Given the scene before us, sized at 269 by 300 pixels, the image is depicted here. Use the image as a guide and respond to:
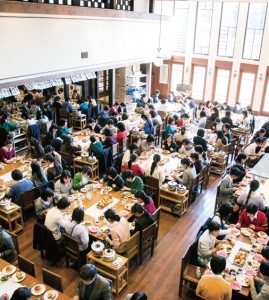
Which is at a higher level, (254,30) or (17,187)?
(254,30)

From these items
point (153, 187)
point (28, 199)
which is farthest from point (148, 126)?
point (28, 199)

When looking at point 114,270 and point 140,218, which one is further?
point 140,218

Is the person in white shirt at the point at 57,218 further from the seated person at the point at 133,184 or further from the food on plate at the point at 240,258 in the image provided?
the food on plate at the point at 240,258

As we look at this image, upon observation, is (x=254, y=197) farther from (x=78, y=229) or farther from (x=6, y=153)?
(x=6, y=153)

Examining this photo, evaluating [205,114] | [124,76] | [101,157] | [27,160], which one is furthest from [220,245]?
[124,76]

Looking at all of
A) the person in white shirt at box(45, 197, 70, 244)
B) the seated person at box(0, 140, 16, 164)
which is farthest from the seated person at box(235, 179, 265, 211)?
the seated person at box(0, 140, 16, 164)

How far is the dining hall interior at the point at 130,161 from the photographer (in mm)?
6434

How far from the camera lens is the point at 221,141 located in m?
11.9

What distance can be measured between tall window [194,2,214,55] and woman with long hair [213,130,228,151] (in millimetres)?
9760

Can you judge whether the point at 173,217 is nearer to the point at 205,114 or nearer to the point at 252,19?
the point at 205,114

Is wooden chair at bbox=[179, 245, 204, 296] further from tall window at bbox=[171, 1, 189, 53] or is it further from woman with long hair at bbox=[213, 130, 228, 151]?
tall window at bbox=[171, 1, 189, 53]

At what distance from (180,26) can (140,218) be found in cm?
1668

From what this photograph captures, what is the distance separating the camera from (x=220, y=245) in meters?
→ 6.63

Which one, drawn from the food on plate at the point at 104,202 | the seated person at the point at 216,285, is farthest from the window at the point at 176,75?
the seated person at the point at 216,285
